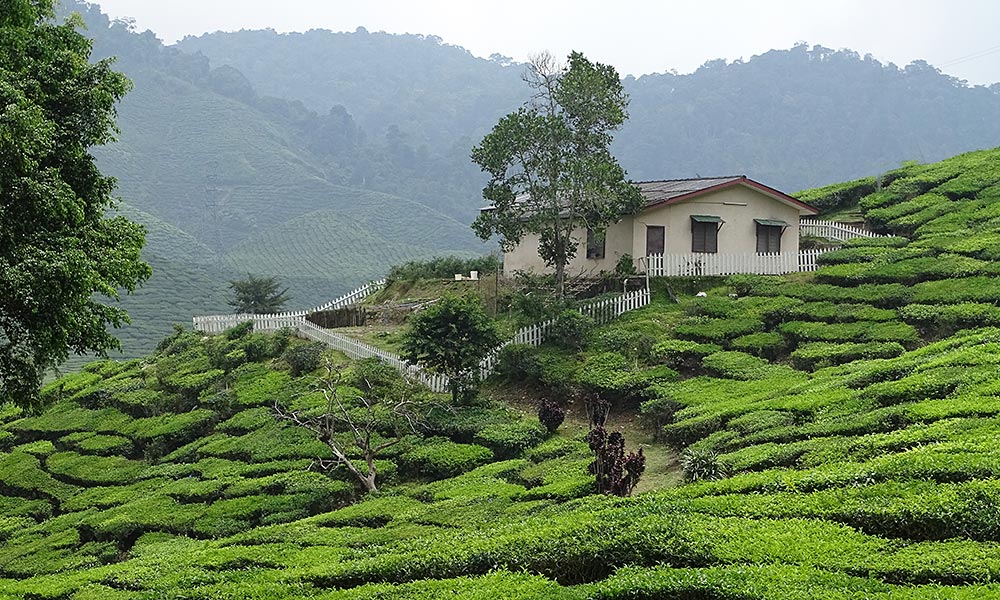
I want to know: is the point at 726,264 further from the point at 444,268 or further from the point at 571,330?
the point at 444,268

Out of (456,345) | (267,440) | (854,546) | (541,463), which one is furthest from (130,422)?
(854,546)

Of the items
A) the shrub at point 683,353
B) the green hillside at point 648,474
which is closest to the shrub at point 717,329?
the green hillside at point 648,474

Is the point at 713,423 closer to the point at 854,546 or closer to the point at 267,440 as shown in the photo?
the point at 854,546

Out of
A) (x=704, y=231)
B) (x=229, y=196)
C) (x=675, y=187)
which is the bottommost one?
(x=704, y=231)

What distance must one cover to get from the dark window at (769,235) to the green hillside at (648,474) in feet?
8.37

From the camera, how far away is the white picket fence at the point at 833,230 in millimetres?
37844

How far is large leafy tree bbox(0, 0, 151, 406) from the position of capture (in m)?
12.6

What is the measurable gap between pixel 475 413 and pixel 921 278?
14433 millimetres

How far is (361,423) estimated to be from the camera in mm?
24219

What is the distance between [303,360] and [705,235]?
47.6 ft

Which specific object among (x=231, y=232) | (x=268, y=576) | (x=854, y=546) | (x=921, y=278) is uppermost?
(x=231, y=232)

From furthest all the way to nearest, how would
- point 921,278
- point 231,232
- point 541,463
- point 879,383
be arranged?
point 231,232 → point 921,278 → point 541,463 → point 879,383

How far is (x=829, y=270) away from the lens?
31.5m

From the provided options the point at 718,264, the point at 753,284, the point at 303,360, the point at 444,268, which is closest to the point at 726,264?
the point at 718,264
